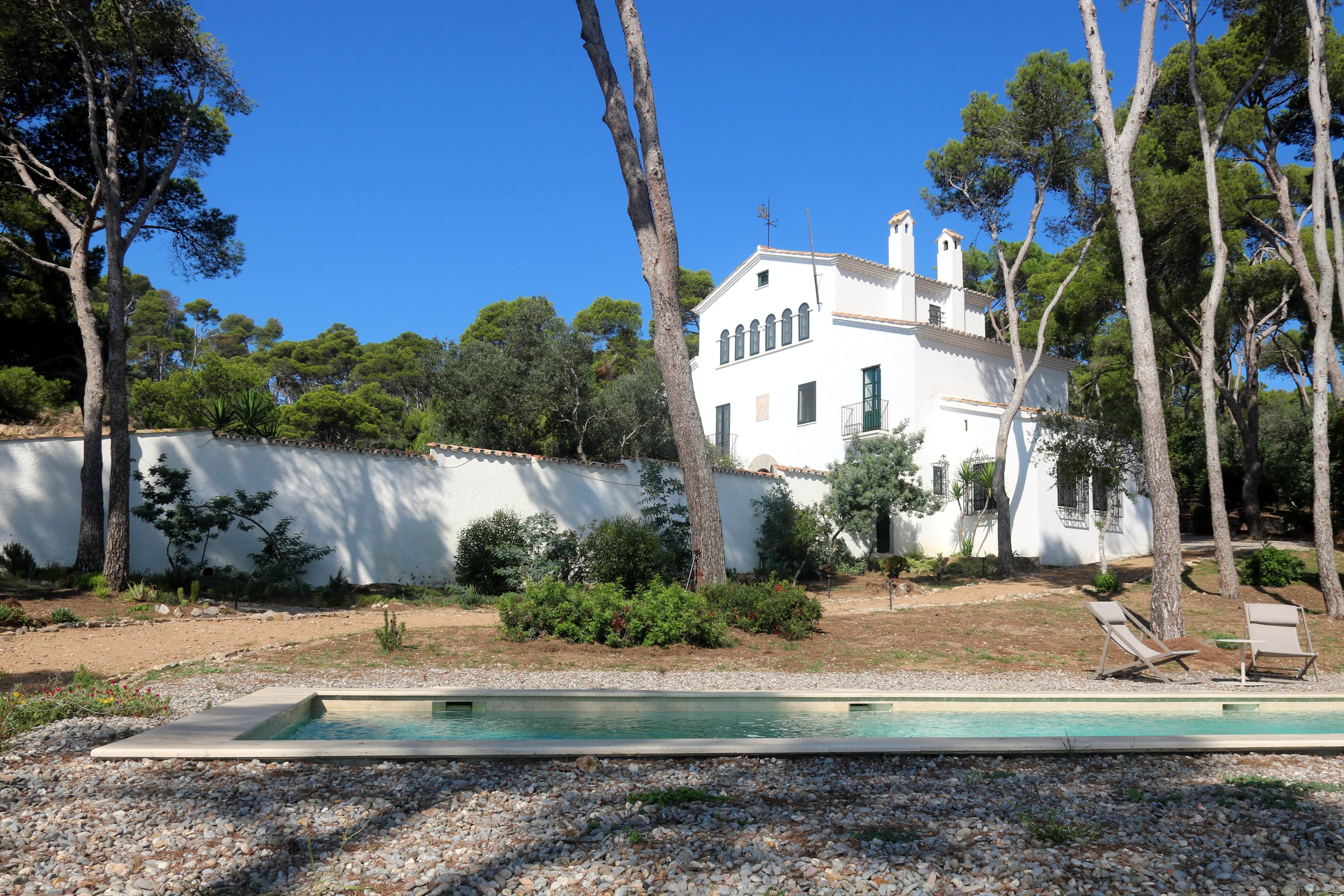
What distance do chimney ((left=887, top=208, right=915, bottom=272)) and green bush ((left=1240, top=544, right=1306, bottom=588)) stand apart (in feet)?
48.5

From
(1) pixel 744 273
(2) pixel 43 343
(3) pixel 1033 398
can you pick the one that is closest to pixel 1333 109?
(3) pixel 1033 398

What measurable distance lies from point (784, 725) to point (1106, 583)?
12454 mm

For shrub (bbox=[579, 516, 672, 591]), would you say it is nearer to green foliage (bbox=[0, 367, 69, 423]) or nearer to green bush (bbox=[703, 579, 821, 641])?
green bush (bbox=[703, 579, 821, 641])

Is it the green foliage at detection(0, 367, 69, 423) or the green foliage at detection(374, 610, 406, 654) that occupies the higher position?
the green foliage at detection(0, 367, 69, 423)

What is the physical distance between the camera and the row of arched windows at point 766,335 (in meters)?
25.4

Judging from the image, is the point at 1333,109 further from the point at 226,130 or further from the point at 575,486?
the point at 226,130

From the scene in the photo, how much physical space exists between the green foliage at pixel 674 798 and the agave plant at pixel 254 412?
13438 millimetres

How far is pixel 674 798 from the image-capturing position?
12.2 ft

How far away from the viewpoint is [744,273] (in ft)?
91.4

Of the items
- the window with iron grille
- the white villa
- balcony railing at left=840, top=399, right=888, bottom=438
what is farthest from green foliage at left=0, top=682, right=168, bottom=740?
balcony railing at left=840, top=399, right=888, bottom=438

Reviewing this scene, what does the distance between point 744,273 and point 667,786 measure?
25200 mm

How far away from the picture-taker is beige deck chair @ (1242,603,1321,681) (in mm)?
8438

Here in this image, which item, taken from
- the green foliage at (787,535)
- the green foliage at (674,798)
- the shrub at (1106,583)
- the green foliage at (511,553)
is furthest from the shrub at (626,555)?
the green foliage at (674,798)

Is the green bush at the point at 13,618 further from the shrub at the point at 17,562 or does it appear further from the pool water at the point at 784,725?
the pool water at the point at 784,725
